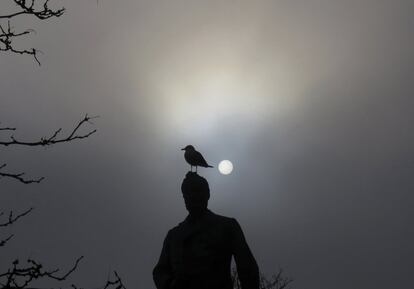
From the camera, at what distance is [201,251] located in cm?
475

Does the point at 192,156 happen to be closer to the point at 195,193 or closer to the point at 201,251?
the point at 195,193

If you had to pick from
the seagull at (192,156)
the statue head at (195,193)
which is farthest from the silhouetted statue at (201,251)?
the seagull at (192,156)

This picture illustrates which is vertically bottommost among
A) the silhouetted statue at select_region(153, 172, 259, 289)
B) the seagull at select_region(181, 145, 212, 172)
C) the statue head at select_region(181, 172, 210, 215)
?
the silhouetted statue at select_region(153, 172, 259, 289)

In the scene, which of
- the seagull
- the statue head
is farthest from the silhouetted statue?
the seagull

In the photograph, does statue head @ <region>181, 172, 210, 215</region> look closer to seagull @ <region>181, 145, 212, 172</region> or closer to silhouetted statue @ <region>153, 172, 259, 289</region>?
silhouetted statue @ <region>153, 172, 259, 289</region>

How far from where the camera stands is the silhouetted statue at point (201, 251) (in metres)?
4.62

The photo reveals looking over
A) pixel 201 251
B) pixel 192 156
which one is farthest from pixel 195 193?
pixel 192 156

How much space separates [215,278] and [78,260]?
2245mm

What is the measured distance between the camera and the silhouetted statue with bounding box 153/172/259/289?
15.1 ft

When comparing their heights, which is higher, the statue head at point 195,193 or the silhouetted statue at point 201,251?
the statue head at point 195,193

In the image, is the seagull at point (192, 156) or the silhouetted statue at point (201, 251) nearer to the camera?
the silhouetted statue at point (201, 251)

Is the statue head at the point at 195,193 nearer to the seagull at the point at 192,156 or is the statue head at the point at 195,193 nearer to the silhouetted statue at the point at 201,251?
the silhouetted statue at the point at 201,251

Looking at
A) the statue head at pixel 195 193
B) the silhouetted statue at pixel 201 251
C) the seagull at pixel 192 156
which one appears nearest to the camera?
the silhouetted statue at pixel 201 251

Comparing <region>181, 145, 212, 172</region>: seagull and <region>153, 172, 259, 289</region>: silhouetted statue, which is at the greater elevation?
<region>181, 145, 212, 172</region>: seagull
